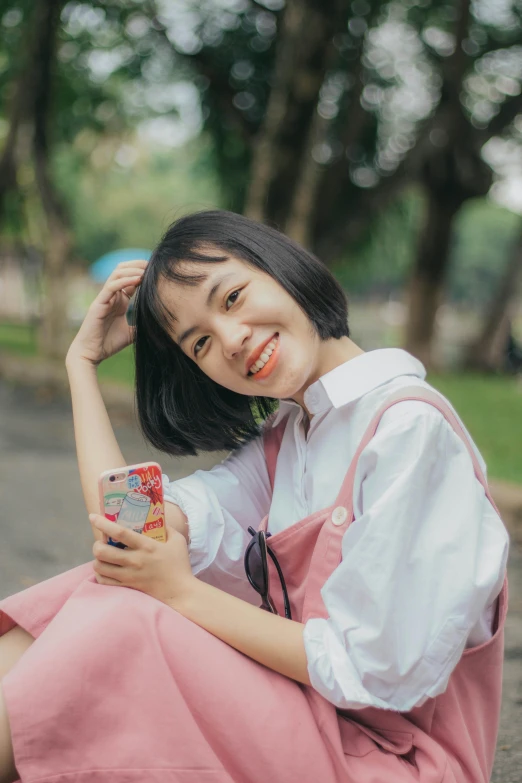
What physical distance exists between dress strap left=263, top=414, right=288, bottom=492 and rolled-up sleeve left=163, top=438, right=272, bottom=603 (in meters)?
0.01

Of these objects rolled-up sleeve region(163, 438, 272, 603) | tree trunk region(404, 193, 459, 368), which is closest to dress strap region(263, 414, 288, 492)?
rolled-up sleeve region(163, 438, 272, 603)

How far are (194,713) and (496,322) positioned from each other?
14.2m

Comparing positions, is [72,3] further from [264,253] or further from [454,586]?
[454,586]

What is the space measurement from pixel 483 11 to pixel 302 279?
1144 cm

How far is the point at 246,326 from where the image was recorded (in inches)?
67.6

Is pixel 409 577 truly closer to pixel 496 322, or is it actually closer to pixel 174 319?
pixel 174 319

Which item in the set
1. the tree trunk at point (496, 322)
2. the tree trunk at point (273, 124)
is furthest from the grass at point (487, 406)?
the tree trunk at point (273, 124)

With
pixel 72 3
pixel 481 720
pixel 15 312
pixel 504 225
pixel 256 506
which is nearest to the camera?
pixel 481 720

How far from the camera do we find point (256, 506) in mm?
2018

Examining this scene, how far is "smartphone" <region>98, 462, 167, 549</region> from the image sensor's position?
1.56 m

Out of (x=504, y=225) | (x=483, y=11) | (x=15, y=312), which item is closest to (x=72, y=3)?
(x=483, y=11)

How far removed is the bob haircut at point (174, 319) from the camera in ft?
5.85

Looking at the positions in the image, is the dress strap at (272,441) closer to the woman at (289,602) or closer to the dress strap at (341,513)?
the woman at (289,602)

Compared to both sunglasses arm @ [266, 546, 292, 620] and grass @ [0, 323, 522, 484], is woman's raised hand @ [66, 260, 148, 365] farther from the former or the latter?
grass @ [0, 323, 522, 484]
